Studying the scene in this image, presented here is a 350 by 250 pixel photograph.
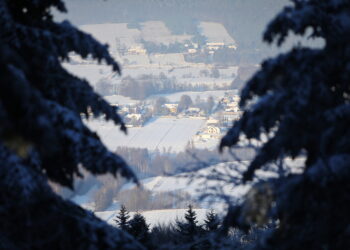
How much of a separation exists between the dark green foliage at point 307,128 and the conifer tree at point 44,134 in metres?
1.54

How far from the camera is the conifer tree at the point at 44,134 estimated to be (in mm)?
4219

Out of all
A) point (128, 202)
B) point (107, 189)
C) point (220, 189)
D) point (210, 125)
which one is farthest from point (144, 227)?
point (210, 125)

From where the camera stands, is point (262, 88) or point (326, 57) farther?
point (262, 88)

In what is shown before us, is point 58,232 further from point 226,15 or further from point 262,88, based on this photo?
point 226,15

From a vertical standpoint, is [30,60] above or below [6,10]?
below

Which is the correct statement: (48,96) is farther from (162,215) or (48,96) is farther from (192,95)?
(192,95)

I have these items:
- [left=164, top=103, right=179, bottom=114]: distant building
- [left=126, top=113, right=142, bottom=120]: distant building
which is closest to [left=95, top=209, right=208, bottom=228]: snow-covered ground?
[left=126, top=113, right=142, bottom=120]: distant building

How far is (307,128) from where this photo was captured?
4680 mm

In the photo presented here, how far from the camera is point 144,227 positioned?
11203mm

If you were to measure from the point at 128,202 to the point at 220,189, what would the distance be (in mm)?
21668

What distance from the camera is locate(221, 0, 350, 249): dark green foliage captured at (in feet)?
14.8

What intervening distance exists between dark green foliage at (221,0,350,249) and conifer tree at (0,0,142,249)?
1540mm

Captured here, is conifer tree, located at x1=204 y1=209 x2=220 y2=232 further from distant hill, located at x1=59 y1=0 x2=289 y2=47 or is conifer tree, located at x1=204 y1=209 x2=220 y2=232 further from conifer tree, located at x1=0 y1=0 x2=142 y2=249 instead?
distant hill, located at x1=59 y1=0 x2=289 y2=47

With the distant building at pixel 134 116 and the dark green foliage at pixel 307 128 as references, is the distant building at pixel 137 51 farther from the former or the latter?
the dark green foliage at pixel 307 128
